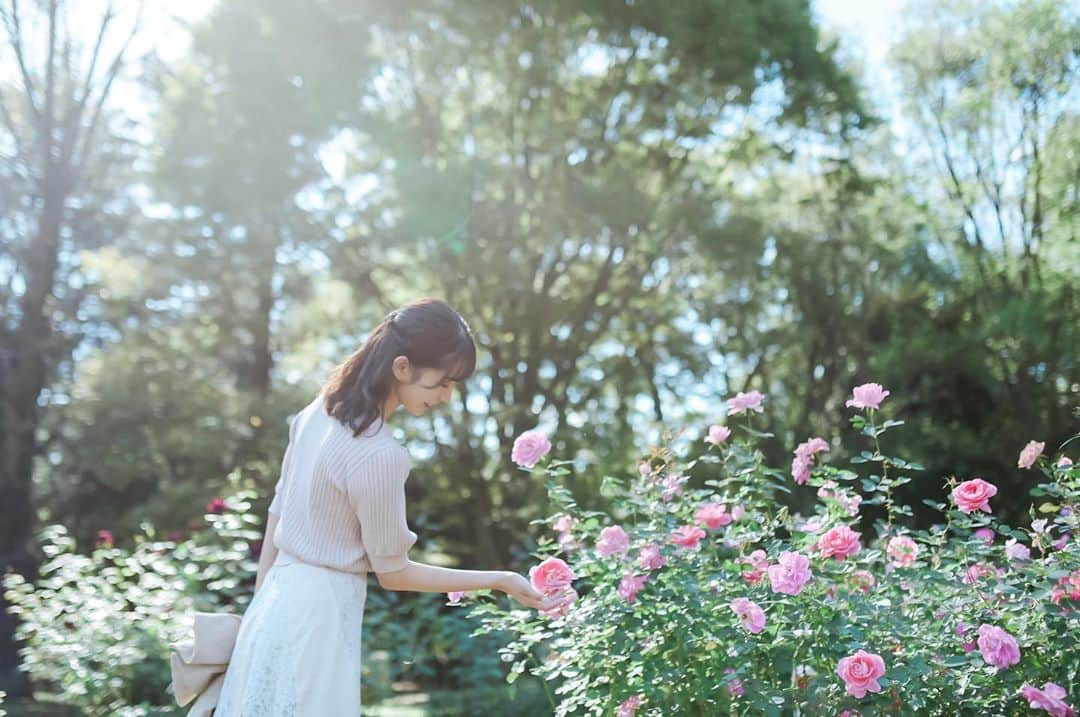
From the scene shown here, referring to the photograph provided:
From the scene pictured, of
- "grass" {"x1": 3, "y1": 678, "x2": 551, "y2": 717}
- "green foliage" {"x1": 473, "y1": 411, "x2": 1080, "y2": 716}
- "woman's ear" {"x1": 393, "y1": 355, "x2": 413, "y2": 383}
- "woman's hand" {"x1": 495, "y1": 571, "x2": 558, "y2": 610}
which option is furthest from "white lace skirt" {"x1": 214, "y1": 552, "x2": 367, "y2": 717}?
"grass" {"x1": 3, "y1": 678, "x2": 551, "y2": 717}

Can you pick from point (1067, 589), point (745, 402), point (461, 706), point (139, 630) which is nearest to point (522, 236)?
point (461, 706)

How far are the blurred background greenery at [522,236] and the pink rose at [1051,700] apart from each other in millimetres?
5173

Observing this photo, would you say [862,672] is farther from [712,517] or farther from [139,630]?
[139,630]

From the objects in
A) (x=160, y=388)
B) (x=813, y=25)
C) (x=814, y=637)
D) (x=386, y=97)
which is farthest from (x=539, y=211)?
(x=814, y=637)

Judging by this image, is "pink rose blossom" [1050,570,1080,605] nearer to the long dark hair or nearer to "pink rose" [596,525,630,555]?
"pink rose" [596,525,630,555]

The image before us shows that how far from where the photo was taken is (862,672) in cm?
263

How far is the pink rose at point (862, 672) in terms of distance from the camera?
2629mm

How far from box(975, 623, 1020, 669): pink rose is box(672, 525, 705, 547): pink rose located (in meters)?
0.84

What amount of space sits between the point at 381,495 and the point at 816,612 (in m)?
1.37

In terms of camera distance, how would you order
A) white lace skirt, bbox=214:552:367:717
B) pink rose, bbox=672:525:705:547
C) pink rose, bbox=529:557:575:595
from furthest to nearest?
1. pink rose, bbox=672:525:705:547
2. pink rose, bbox=529:557:575:595
3. white lace skirt, bbox=214:552:367:717

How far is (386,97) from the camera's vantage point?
36.8 feet

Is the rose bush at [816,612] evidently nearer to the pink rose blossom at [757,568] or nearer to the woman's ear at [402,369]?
the pink rose blossom at [757,568]

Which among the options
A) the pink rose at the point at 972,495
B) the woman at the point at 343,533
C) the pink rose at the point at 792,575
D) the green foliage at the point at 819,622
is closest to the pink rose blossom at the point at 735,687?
the green foliage at the point at 819,622

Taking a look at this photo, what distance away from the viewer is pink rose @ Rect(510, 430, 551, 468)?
3.28m
